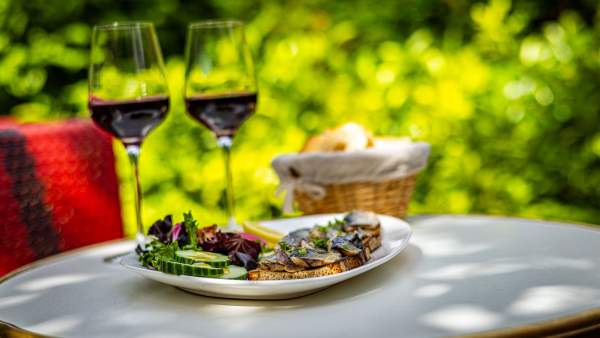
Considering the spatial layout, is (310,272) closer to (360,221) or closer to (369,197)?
(360,221)

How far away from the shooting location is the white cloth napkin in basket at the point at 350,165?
5.57ft

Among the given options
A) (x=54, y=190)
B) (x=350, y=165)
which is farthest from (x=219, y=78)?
(x=54, y=190)

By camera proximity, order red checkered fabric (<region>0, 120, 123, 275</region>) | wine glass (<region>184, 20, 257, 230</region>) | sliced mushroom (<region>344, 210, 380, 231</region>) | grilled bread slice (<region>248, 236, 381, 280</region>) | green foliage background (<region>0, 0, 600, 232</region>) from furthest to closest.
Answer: green foliage background (<region>0, 0, 600, 232</region>) → red checkered fabric (<region>0, 120, 123, 275</region>) → wine glass (<region>184, 20, 257, 230</region>) → sliced mushroom (<region>344, 210, 380, 231</region>) → grilled bread slice (<region>248, 236, 381, 280</region>)

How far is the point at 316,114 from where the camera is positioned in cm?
296

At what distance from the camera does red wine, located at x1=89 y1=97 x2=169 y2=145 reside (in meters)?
1.45

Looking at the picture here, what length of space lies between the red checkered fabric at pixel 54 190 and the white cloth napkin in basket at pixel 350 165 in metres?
0.78

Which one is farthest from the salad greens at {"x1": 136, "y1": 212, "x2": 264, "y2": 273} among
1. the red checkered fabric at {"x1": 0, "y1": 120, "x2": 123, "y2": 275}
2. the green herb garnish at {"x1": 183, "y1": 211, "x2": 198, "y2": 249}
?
the red checkered fabric at {"x1": 0, "y1": 120, "x2": 123, "y2": 275}

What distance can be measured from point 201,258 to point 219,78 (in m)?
0.53

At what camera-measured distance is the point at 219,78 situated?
1.59 metres

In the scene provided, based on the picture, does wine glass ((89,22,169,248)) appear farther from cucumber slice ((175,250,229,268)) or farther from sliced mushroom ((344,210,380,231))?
sliced mushroom ((344,210,380,231))

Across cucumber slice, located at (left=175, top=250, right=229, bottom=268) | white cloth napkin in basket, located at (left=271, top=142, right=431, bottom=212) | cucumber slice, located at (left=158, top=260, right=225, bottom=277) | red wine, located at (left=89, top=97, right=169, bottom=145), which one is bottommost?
A: cucumber slice, located at (left=158, top=260, right=225, bottom=277)

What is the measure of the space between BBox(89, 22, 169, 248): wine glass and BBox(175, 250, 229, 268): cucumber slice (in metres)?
0.26

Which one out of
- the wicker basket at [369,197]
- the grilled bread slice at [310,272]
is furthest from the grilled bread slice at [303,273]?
the wicker basket at [369,197]

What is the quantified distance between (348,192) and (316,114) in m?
1.23
